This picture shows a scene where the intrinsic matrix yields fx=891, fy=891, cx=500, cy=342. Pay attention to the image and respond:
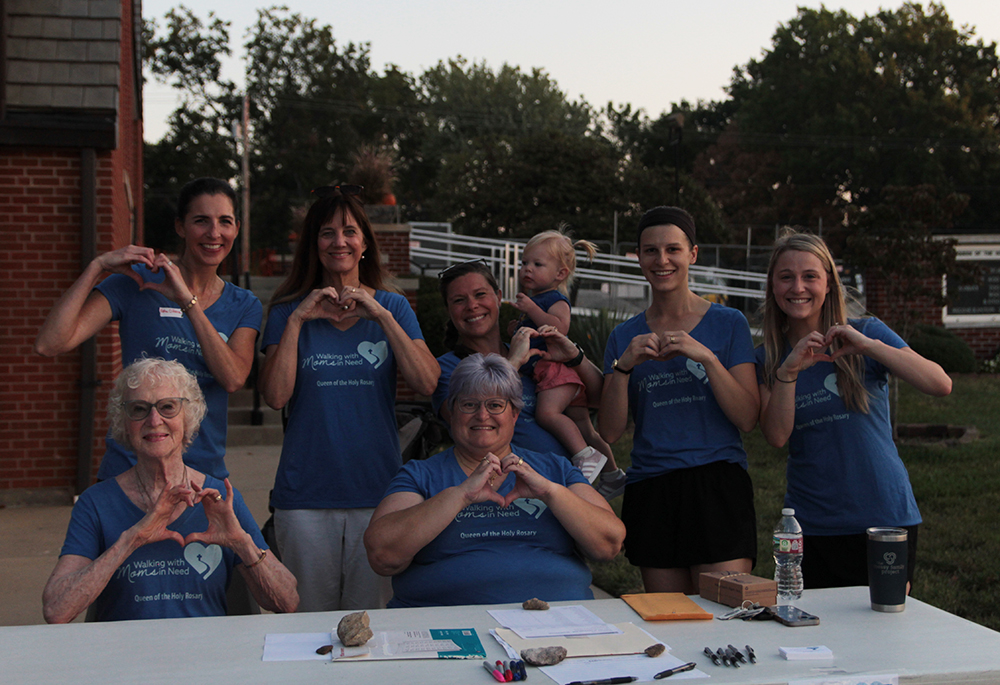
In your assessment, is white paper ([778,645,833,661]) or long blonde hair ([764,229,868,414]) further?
long blonde hair ([764,229,868,414])

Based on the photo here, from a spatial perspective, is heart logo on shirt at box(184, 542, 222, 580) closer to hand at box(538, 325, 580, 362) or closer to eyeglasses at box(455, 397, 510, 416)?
eyeglasses at box(455, 397, 510, 416)

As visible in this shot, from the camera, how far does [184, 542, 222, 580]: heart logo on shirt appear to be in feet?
8.54

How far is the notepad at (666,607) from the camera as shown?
2.45 m

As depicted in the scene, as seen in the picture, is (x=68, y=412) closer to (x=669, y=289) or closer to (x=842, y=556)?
(x=669, y=289)

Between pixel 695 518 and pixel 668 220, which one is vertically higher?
pixel 668 220

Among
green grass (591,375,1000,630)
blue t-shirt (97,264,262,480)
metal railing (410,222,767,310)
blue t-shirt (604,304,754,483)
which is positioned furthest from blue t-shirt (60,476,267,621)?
metal railing (410,222,767,310)

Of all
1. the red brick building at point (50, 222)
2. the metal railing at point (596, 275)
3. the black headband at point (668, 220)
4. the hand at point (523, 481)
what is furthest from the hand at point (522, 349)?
the metal railing at point (596, 275)

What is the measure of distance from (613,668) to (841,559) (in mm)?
1259

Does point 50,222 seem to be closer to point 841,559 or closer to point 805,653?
point 841,559

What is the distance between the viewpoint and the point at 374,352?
10.6 feet

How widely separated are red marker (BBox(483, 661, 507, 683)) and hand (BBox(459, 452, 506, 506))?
1.98ft

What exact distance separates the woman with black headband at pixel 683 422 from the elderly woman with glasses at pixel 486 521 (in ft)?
1.02

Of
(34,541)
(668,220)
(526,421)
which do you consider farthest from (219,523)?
(34,541)

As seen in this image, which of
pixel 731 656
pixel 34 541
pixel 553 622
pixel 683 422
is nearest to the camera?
pixel 731 656
